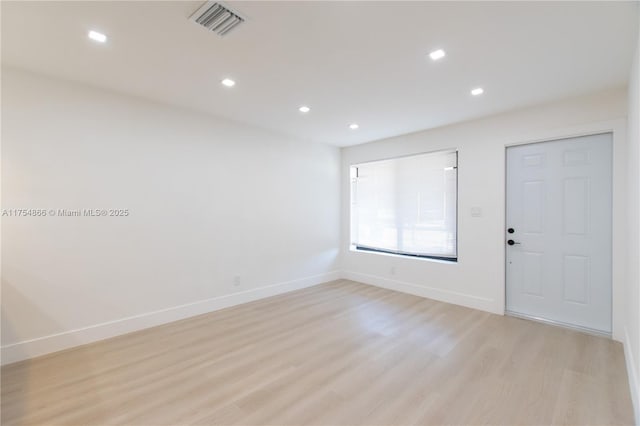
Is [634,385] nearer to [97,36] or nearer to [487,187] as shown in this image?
[487,187]

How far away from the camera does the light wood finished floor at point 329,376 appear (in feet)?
6.47

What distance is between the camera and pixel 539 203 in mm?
3600

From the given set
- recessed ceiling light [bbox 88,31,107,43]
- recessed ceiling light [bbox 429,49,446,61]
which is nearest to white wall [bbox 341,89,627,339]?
recessed ceiling light [bbox 429,49,446,61]

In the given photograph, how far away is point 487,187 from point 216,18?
3775 millimetres

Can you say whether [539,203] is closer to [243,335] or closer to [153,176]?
[243,335]

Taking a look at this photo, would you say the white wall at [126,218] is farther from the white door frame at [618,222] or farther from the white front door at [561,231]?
the white door frame at [618,222]

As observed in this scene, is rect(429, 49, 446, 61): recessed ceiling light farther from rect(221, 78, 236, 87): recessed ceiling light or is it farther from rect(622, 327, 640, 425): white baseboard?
rect(622, 327, 640, 425): white baseboard

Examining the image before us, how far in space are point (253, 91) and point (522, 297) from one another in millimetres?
4187

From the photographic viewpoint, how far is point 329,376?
7.91 feet

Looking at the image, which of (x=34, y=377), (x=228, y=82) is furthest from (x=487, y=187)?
(x=34, y=377)

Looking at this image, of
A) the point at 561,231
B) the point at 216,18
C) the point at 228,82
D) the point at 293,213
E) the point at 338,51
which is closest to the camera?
the point at 216,18

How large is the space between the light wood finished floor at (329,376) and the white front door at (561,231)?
334 millimetres

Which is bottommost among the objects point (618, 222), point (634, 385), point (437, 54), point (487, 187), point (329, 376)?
point (329, 376)

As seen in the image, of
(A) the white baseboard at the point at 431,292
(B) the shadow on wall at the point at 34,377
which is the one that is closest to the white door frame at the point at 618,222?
(A) the white baseboard at the point at 431,292
